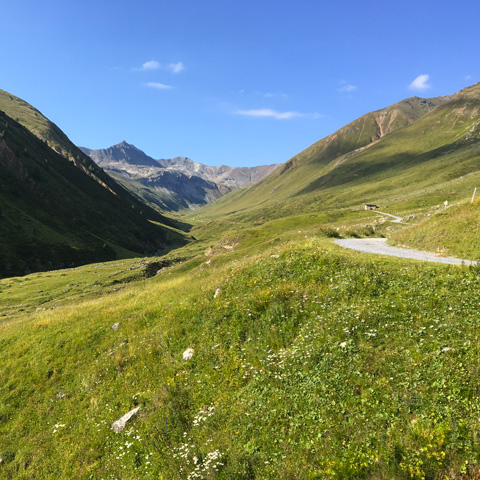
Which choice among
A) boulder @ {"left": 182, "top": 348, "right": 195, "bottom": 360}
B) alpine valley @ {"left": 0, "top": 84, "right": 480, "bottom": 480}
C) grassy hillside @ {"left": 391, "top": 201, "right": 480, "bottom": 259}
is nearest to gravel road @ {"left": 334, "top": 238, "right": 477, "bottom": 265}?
grassy hillside @ {"left": 391, "top": 201, "right": 480, "bottom": 259}

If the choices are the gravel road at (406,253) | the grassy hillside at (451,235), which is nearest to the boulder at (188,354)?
the gravel road at (406,253)

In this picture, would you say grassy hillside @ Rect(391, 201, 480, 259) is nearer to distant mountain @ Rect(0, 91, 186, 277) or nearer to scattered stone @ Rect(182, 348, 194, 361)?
scattered stone @ Rect(182, 348, 194, 361)

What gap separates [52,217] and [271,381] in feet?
419

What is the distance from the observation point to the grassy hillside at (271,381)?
7.05 metres

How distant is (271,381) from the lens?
996cm

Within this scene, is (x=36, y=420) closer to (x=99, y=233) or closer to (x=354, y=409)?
(x=354, y=409)

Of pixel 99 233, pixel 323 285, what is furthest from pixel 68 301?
pixel 99 233

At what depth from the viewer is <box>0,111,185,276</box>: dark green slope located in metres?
83.2

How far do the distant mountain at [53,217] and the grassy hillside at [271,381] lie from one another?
7912cm

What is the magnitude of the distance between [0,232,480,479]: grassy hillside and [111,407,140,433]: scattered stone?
195 millimetres

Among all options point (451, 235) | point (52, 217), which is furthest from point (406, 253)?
point (52, 217)

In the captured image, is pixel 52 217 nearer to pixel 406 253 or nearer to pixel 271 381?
pixel 406 253

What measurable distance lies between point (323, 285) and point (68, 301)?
153ft

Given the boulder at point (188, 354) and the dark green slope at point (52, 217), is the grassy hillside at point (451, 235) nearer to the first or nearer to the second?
the boulder at point (188, 354)
